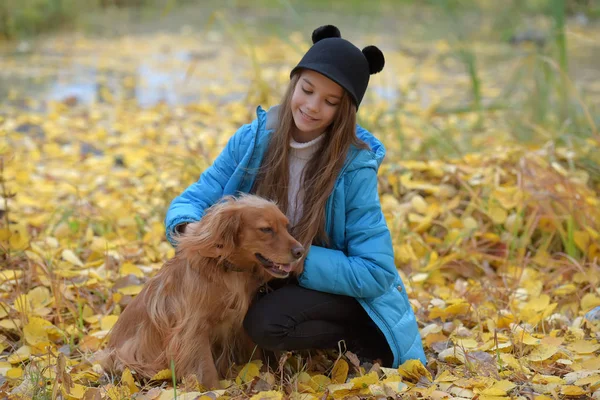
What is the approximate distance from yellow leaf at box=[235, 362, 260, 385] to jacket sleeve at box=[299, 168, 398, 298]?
387mm

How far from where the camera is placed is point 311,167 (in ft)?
9.50

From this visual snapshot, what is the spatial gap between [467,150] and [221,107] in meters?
3.44

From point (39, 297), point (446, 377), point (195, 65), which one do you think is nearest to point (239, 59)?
point (195, 65)

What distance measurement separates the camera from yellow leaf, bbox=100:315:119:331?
323 centimetres

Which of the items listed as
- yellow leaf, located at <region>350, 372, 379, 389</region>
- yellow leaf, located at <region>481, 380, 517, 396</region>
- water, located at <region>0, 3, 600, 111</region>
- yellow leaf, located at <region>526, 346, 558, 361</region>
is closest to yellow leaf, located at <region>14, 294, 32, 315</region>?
yellow leaf, located at <region>350, 372, 379, 389</region>

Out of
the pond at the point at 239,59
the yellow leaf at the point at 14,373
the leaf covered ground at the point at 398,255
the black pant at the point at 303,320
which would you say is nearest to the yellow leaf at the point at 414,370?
the leaf covered ground at the point at 398,255

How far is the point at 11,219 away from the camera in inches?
178

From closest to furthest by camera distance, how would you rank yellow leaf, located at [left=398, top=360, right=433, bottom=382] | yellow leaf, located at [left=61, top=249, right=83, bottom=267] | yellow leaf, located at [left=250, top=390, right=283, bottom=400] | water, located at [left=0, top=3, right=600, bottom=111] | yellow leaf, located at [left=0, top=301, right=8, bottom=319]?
yellow leaf, located at [left=250, top=390, right=283, bottom=400]
yellow leaf, located at [left=398, top=360, right=433, bottom=382]
yellow leaf, located at [left=0, top=301, right=8, bottom=319]
yellow leaf, located at [left=61, top=249, right=83, bottom=267]
water, located at [left=0, top=3, right=600, bottom=111]

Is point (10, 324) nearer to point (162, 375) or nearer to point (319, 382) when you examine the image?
point (162, 375)

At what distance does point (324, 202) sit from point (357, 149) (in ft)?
0.87

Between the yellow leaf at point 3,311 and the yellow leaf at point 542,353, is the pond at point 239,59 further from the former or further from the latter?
the yellow leaf at point 3,311

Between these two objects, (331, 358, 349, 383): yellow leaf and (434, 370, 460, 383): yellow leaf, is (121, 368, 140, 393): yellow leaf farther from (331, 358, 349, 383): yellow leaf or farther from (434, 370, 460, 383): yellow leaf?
(434, 370, 460, 383): yellow leaf

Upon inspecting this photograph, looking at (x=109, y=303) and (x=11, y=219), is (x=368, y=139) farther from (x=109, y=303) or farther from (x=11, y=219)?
(x=11, y=219)

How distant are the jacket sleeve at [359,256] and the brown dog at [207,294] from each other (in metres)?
0.20
